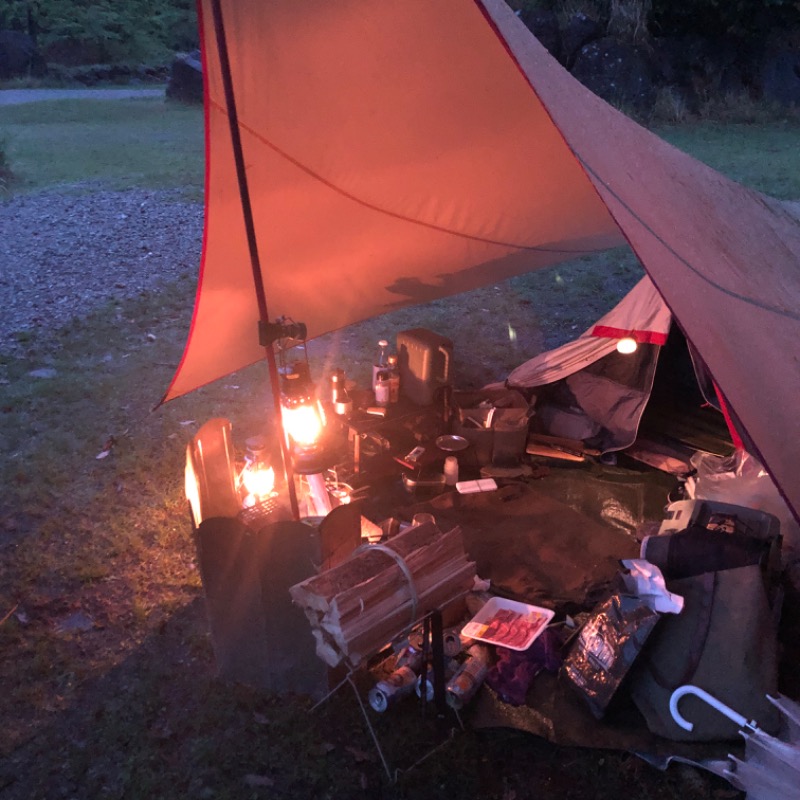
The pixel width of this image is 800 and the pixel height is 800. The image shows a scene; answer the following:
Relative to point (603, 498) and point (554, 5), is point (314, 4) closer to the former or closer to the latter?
point (603, 498)

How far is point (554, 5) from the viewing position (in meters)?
20.8

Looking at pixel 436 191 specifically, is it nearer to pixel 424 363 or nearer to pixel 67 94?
pixel 424 363

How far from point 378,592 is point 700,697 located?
54.3 inches

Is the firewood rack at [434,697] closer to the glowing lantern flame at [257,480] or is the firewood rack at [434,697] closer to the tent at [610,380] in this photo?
the glowing lantern flame at [257,480]

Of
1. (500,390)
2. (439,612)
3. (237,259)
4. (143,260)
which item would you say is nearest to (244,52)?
(237,259)

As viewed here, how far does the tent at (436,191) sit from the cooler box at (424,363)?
40 cm

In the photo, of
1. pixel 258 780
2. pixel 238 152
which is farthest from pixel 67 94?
pixel 258 780

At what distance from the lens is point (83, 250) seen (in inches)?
370

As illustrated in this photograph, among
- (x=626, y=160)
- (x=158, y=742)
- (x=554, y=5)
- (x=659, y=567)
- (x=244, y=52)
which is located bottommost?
(x=158, y=742)

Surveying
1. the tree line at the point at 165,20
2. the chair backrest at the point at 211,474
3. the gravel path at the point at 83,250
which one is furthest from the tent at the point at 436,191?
the tree line at the point at 165,20

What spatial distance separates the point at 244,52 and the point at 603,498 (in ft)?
10.9

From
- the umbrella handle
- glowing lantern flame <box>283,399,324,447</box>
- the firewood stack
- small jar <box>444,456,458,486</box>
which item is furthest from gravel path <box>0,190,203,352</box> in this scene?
the umbrella handle

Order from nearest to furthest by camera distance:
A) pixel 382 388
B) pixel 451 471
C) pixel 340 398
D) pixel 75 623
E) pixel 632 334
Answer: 1. pixel 75 623
2. pixel 451 471
3. pixel 632 334
4. pixel 340 398
5. pixel 382 388

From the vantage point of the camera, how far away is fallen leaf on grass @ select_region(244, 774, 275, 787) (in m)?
2.78
